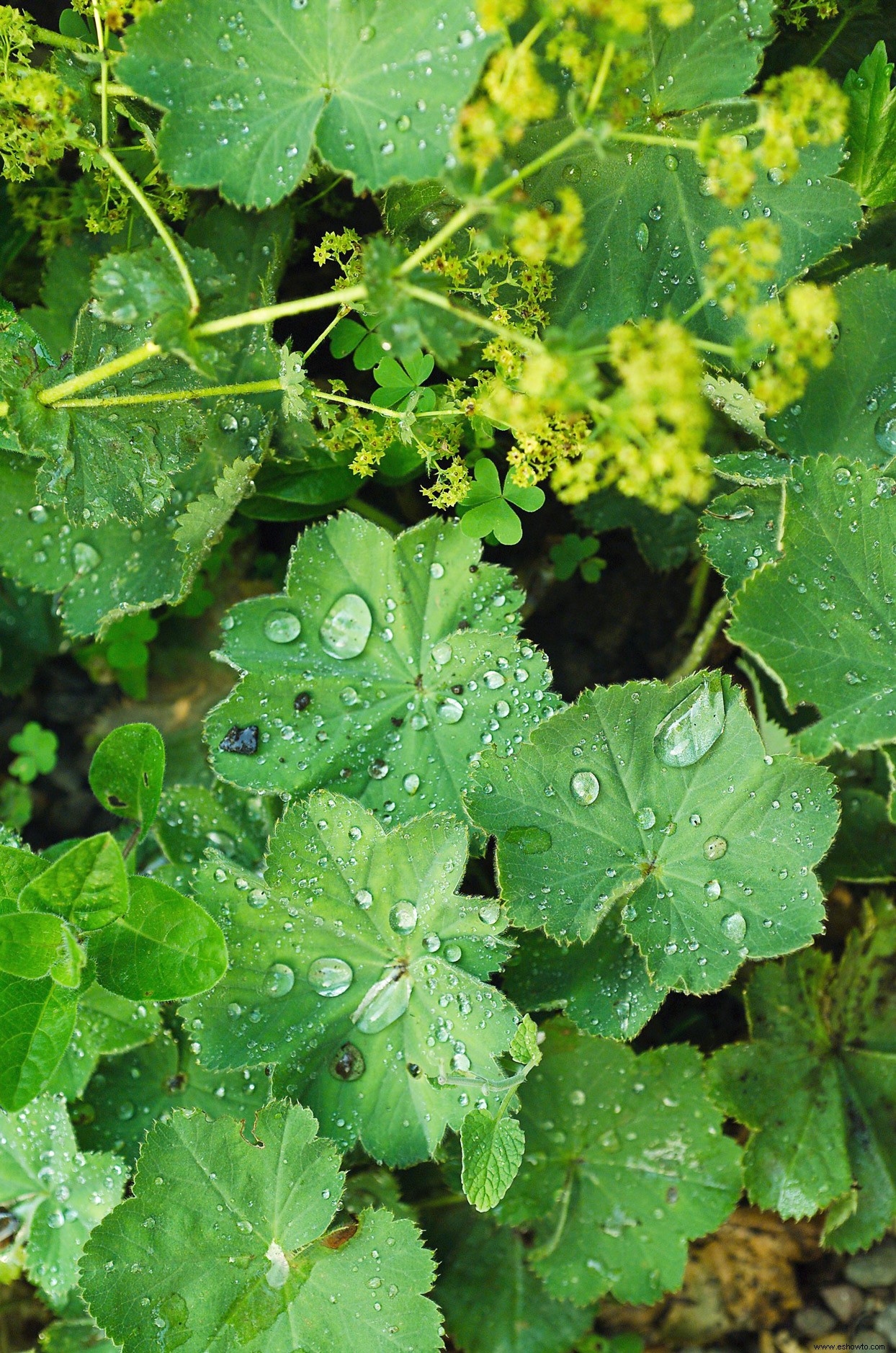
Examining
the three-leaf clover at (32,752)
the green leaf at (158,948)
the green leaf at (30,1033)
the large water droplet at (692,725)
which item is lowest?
the three-leaf clover at (32,752)

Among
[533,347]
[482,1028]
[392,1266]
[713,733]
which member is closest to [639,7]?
[533,347]

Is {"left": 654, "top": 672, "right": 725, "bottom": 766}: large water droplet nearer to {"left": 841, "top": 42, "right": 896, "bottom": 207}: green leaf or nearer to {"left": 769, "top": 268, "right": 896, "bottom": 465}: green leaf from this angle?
{"left": 769, "top": 268, "right": 896, "bottom": 465}: green leaf

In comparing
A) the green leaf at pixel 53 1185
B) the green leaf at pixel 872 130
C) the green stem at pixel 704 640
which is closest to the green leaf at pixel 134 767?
the green leaf at pixel 53 1185

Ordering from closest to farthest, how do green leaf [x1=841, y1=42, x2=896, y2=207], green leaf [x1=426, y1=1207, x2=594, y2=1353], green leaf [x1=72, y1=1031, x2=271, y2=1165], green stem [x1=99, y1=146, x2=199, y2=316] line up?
1. green stem [x1=99, y1=146, x2=199, y2=316]
2. green leaf [x1=841, y1=42, x2=896, y2=207]
3. green leaf [x1=72, y1=1031, x2=271, y2=1165]
4. green leaf [x1=426, y1=1207, x2=594, y2=1353]

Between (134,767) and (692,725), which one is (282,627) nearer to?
(134,767)

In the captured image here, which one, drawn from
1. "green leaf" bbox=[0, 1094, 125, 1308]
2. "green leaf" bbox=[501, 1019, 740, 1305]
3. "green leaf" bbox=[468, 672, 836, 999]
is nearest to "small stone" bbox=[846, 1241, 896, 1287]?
"green leaf" bbox=[501, 1019, 740, 1305]

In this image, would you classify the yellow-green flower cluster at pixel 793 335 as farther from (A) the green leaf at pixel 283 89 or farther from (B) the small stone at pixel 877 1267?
(B) the small stone at pixel 877 1267

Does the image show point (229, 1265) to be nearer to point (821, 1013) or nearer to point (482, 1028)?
point (482, 1028)
